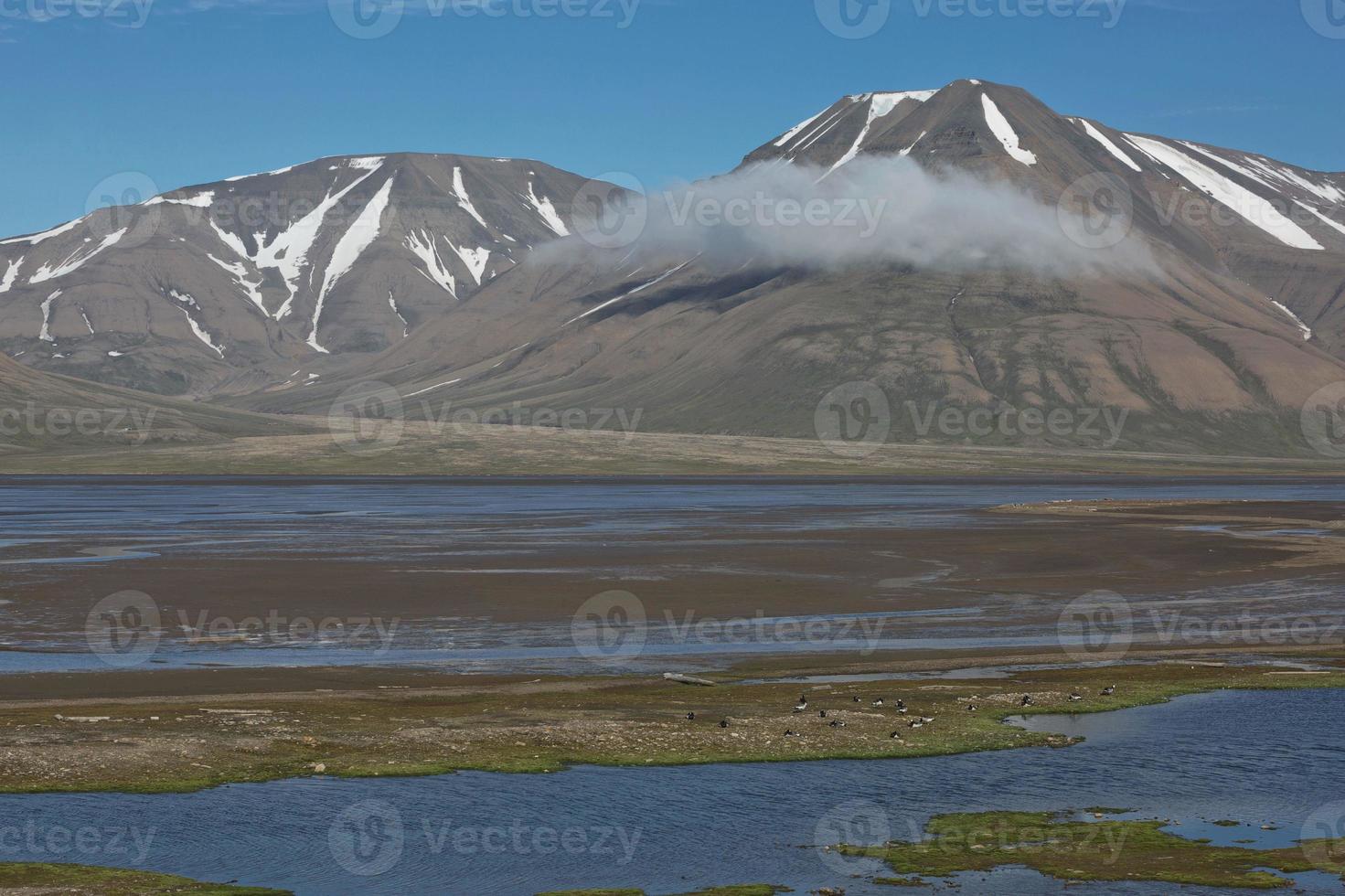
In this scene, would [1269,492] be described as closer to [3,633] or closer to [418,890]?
[3,633]

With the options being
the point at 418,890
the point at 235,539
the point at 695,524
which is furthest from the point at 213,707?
the point at 695,524

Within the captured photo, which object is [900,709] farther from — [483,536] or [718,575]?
[483,536]

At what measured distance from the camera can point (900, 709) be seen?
37.6m

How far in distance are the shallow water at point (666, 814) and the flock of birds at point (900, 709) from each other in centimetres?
216

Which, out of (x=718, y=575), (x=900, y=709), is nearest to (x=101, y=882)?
(x=900, y=709)

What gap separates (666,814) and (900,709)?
1043 centimetres

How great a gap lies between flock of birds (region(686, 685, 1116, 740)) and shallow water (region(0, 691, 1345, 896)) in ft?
7.08

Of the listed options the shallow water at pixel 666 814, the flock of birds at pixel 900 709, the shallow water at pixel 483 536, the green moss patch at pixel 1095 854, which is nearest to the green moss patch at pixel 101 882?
the shallow water at pixel 666 814

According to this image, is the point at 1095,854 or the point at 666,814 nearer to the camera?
the point at 1095,854

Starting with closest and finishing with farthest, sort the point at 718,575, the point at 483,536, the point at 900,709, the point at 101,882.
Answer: the point at 101,882, the point at 900,709, the point at 718,575, the point at 483,536

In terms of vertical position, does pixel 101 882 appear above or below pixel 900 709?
below

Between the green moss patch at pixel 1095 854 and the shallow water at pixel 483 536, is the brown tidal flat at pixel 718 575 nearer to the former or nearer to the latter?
the shallow water at pixel 483 536

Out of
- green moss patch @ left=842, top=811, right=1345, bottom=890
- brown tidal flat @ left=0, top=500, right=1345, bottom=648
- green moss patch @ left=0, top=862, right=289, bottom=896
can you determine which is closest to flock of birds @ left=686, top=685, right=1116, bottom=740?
green moss patch @ left=842, top=811, right=1345, bottom=890

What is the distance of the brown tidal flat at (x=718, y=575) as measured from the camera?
60375 millimetres
